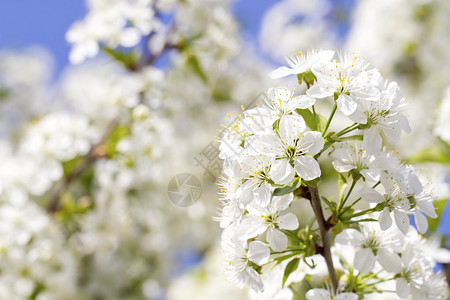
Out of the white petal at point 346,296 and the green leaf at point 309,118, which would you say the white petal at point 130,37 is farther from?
the white petal at point 346,296

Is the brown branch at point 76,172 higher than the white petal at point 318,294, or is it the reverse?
the brown branch at point 76,172

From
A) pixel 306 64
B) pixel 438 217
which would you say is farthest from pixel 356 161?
pixel 438 217

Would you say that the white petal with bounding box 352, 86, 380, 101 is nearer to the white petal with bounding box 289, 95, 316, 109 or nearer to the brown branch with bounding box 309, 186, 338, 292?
the white petal with bounding box 289, 95, 316, 109

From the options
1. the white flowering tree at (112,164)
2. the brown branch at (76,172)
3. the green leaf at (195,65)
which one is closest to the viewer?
the white flowering tree at (112,164)

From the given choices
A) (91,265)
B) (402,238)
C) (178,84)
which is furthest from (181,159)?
(402,238)

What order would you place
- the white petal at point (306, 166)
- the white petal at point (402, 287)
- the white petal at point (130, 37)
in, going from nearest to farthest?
the white petal at point (306, 166) → the white petal at point (402, 287) → the white petal at point (130, 37)

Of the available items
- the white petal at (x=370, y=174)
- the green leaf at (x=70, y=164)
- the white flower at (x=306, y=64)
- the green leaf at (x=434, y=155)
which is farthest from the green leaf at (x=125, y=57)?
the white petal at (x=370, y=174)

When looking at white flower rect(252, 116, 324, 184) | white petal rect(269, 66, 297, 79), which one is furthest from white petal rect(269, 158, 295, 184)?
white petal rect(269, 66, 297, 79)

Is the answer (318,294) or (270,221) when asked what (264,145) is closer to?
(270,221)
